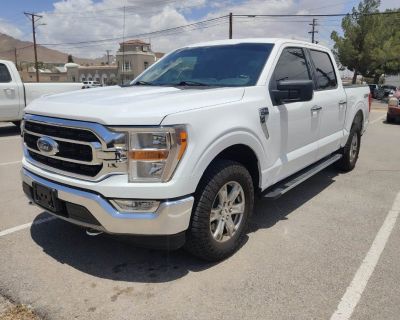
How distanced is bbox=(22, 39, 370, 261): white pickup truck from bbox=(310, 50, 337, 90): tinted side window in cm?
60

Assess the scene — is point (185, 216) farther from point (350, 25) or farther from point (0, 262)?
point (350, 25)

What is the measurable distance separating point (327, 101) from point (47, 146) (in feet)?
11.2

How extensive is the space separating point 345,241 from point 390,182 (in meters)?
2.69

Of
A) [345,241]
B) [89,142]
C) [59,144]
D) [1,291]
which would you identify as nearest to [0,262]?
[1,291]

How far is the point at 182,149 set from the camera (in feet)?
9.76

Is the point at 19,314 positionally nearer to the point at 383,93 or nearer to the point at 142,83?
the point at 142,83

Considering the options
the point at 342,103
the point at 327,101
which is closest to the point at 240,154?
the point at 327,101

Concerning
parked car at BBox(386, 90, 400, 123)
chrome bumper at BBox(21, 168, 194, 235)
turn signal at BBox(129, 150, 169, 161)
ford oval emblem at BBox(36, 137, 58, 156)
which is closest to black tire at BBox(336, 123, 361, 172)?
chrome bumper at BBox(21, 168, 194, 235)

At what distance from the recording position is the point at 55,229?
428 centimetres

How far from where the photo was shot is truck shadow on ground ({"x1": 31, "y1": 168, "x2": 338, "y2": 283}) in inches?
135

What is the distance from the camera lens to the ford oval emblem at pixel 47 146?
3251mm

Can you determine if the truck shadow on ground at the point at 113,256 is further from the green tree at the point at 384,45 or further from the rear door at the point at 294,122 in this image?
the green tree at the point at 384,45

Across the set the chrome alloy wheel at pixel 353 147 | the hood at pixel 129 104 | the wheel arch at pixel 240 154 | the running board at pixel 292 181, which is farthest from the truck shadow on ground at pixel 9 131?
the wheel arch at pixel 240 154

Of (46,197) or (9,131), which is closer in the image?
(46,197)
